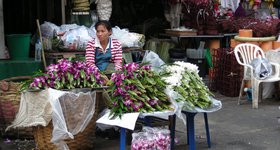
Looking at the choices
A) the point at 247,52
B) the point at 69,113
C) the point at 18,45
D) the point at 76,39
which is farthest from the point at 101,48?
the point at 247,52

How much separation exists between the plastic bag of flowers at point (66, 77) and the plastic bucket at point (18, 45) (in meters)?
2.84

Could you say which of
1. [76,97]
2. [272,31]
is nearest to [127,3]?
[272,31]

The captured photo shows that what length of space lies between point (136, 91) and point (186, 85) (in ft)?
1.94

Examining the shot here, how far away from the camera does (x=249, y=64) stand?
9016 mm

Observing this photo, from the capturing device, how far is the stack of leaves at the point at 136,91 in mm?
5441

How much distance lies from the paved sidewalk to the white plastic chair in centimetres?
27

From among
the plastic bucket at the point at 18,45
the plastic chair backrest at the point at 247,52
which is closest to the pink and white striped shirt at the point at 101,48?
the plastic bucket at the point at 18,45

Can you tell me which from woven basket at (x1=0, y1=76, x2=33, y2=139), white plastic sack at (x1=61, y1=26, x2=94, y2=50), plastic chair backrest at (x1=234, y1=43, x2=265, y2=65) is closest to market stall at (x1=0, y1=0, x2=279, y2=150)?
woven basket at (x1=0, y1=76, x2=33, y2=139)

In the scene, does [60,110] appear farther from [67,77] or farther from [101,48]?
[101,48]

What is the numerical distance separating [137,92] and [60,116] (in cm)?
89

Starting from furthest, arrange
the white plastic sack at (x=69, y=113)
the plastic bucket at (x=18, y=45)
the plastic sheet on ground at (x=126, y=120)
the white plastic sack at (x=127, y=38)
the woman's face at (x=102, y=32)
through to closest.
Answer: the white plastic sack at (x=127, y=38), the plastic bucket at (x=18, y=45), the woman's face at (x=102, y=32), the white plastic sack at (x=69, y=113), the plastic sheet on ground at (x=126, y=120)

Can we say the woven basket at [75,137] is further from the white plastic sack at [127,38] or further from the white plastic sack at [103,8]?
the white plastic sack at [103,8]

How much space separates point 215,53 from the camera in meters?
10.1

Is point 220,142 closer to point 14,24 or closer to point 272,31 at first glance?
point 272,31
